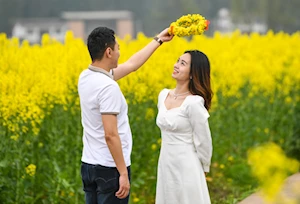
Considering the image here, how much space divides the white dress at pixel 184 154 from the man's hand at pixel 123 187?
668 mm

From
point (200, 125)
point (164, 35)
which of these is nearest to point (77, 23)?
point (164, 35)

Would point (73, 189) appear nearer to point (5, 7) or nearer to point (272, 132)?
point (272, 132)

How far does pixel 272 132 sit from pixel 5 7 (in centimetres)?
6006

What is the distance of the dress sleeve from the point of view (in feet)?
13.8

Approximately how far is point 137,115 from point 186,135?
258 centimetres

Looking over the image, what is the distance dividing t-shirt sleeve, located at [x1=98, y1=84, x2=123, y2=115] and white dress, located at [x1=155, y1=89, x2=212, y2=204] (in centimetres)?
65

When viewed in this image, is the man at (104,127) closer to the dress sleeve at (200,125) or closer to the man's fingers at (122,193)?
the man's fingers at (122,193)

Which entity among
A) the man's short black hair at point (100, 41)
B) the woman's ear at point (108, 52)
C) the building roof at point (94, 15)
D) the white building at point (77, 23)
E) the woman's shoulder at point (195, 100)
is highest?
the building roof at point (94, 15)

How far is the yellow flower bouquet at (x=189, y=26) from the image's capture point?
14.0ft

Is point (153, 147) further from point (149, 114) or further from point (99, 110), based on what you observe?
point (99, 110)

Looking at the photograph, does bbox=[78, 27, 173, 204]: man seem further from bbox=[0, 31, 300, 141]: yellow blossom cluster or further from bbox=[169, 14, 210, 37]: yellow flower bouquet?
bbox=[0, 31, 300, 141]: yellow blossom cluster

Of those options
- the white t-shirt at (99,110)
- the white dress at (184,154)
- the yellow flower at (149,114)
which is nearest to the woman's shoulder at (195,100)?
the white dress at (184,154)

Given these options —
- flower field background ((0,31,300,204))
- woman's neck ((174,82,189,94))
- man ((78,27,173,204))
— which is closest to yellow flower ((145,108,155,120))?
flower field background ((0,31,300,204))

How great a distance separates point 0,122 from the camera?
527 cm
